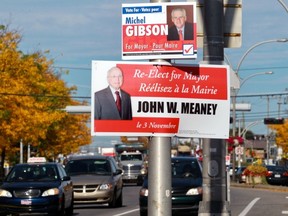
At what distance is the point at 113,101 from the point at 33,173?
61.6ft

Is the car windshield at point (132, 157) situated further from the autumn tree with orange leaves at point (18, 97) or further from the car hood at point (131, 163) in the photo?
the autumn tree with orange leaves at point (18, 97)

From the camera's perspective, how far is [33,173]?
25.8 metres

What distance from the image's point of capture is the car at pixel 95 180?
29.6 meters

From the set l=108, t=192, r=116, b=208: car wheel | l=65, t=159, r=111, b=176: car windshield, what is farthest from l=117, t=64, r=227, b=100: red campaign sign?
l=65, t=159, r=111, b=176: car windshield

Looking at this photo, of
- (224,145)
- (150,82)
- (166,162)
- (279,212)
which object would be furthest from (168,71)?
(279,212)

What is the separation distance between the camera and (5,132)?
46969mm

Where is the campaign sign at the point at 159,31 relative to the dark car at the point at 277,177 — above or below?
above

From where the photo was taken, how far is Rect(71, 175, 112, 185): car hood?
97.4ft

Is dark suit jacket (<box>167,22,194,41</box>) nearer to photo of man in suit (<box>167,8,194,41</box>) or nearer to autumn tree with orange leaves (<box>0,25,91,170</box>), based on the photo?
photo of man in suit (<box>167,8,194,41</box>)

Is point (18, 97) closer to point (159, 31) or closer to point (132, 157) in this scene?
point (132, 157)

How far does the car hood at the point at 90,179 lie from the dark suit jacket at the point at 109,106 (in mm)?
22343

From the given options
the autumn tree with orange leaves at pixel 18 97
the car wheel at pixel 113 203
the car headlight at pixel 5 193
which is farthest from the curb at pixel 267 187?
the car headlight at pixel 5 193

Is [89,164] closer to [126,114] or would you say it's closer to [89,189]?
[89,189]

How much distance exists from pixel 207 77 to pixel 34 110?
44.6 metres
